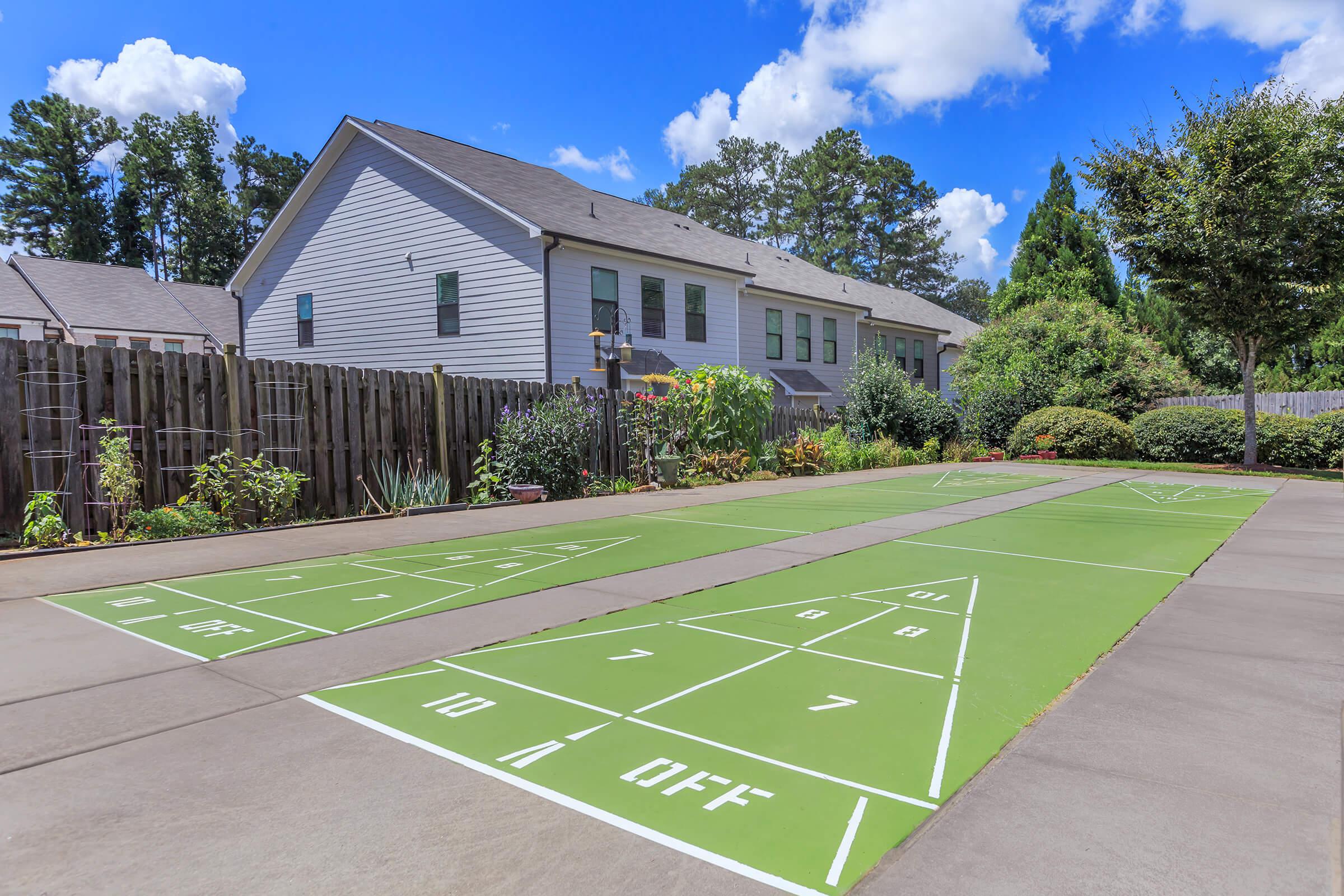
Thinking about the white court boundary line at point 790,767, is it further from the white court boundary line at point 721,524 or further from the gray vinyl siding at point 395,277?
the gray vinyl siding at point 395,277

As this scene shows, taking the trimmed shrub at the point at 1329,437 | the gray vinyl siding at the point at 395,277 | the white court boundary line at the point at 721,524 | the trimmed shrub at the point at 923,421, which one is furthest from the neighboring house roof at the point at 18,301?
the trimmed shrub at the point at 1329,437

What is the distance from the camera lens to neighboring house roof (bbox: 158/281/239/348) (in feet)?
93.6

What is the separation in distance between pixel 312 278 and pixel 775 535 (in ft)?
55.4

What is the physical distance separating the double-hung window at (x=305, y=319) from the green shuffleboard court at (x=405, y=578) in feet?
47.1

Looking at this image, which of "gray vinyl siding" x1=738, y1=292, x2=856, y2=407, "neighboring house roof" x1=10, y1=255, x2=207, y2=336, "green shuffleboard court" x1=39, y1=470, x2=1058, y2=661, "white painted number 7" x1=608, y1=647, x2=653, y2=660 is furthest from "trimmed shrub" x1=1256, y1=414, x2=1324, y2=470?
"neighboring house roof" x1=10, y1=255, x2=207, y2=336

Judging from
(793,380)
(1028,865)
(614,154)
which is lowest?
(1028,865)

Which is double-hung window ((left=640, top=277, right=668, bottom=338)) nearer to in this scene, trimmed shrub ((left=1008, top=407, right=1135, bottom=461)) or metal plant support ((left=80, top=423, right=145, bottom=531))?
trimmed shrub ((left=1008, top=407, right=1135, bottom=461))

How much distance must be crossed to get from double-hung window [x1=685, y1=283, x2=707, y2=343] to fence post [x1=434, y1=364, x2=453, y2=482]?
977 cm

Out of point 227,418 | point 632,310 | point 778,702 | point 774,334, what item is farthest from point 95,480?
point 774,334

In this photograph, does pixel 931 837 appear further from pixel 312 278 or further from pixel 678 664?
pixel 312 278

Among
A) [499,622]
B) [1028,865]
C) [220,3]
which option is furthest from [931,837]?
[220,3]

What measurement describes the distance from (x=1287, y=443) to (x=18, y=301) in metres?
36.1

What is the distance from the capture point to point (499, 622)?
4863 millimetres

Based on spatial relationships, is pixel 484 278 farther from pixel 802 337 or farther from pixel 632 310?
pixel 802 337
